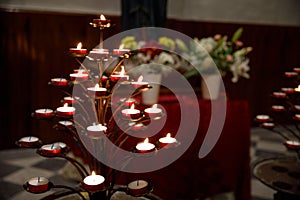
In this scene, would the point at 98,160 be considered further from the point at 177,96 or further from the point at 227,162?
the point at 227,162

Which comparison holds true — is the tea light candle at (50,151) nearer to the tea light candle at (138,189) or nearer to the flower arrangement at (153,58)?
the tea light candle at (138,189)

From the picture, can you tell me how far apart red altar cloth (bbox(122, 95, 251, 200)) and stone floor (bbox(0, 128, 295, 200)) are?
53 cm

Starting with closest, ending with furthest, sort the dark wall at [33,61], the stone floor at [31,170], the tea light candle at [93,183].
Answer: the tea light candle at [93,183]
the stone floor at [31,170]
the dark wall at [33,61]

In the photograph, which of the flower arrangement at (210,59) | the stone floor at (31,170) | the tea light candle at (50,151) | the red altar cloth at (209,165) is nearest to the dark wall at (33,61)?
the stone floor at (31,170)

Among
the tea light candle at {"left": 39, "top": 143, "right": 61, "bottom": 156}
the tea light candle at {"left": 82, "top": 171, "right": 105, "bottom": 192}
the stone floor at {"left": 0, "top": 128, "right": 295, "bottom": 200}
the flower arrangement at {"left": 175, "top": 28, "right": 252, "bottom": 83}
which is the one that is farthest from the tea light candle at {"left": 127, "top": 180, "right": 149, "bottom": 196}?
the stone floor at {"left": 0, "top": 128, "right": 295, "bottom": 200}

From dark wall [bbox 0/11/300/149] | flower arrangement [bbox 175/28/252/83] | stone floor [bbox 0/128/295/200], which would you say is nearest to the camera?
flower arrangement [bbox 175/28/252/83]

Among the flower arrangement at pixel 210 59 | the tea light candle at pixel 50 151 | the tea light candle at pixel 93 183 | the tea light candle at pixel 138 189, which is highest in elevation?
the flower arrangement at pixel 210 59

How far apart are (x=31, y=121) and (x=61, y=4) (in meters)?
1.25

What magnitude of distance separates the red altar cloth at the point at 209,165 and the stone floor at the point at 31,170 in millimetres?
529

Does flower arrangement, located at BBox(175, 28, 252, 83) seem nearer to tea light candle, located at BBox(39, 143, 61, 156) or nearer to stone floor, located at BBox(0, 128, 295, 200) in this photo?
stone floor, located at BBox(0, 128, 295, 200)

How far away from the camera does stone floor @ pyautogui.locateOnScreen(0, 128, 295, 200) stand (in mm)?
2713

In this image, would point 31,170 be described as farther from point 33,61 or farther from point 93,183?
point 93,183

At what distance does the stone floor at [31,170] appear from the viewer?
2.71 meters

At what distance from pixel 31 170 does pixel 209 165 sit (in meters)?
1.71
